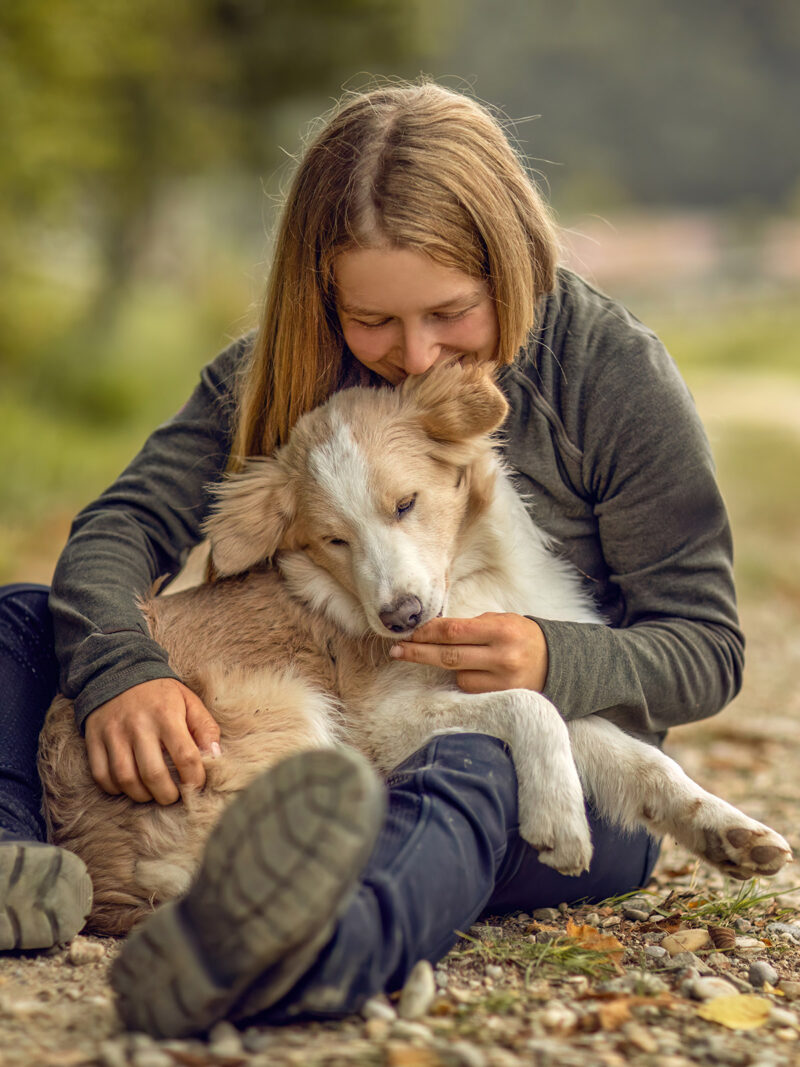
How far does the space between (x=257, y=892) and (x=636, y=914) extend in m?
1.35

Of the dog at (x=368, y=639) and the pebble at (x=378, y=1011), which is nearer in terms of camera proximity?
the pebble at (x=378, y=1011)

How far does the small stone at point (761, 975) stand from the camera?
7.62 feet

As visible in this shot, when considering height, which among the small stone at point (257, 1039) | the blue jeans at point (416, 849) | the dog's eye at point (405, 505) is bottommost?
the small stone at point (257, 1039)

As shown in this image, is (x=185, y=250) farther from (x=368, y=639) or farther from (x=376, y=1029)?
(x=376, y=1029)

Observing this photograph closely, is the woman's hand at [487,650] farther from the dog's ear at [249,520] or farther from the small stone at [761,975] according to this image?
the small stone at [761,975]

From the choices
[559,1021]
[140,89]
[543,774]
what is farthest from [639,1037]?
[140,89]

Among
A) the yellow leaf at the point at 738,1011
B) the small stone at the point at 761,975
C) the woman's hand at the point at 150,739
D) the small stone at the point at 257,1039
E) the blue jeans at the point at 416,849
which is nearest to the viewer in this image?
the small stone at the point at 257,1039

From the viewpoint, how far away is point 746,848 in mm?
2410

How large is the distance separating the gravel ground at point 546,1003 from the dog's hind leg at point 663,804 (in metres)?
0.21

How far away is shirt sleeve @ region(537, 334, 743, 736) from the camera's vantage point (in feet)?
9.46

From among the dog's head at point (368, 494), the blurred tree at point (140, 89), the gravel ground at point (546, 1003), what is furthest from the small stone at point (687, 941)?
the blurred tree at point (140, 89)

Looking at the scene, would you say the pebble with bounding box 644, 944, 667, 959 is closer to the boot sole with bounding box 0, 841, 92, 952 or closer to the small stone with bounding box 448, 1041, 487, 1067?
the small stone with bounding box 448, 1041, 487, 1067

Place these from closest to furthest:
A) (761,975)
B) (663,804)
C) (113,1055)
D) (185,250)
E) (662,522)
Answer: (113,1055) < (761,975) < (663,804) < (662,522) < (185,250)

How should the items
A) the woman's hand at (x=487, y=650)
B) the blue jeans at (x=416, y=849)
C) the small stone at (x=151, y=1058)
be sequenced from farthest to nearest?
the woman's hand at (x=487, y=650) < the blue jeans at (x=416, y=849) < the small stone at (x=151, y=1058)
